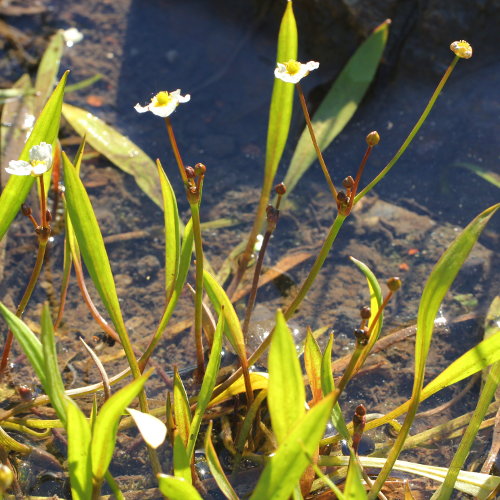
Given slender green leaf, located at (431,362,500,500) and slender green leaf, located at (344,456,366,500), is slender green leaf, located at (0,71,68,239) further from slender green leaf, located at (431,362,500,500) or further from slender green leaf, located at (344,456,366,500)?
slender green leaf, located at (431,362,500,500)

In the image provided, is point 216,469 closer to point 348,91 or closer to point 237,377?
point 237,377

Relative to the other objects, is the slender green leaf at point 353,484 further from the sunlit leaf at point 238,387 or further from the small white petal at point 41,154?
the small white petal at point 41,154

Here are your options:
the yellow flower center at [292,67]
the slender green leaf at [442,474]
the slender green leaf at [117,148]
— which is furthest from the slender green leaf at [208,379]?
the slender green leaf at [117,148]

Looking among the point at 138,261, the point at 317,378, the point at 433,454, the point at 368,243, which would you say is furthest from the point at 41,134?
the point at 433,454

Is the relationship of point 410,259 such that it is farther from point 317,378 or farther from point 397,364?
point 317,378

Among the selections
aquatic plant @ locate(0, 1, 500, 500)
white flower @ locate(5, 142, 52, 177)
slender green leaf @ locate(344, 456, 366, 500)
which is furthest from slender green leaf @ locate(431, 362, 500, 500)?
white flower @ locate(5, 142, 52, 177)
